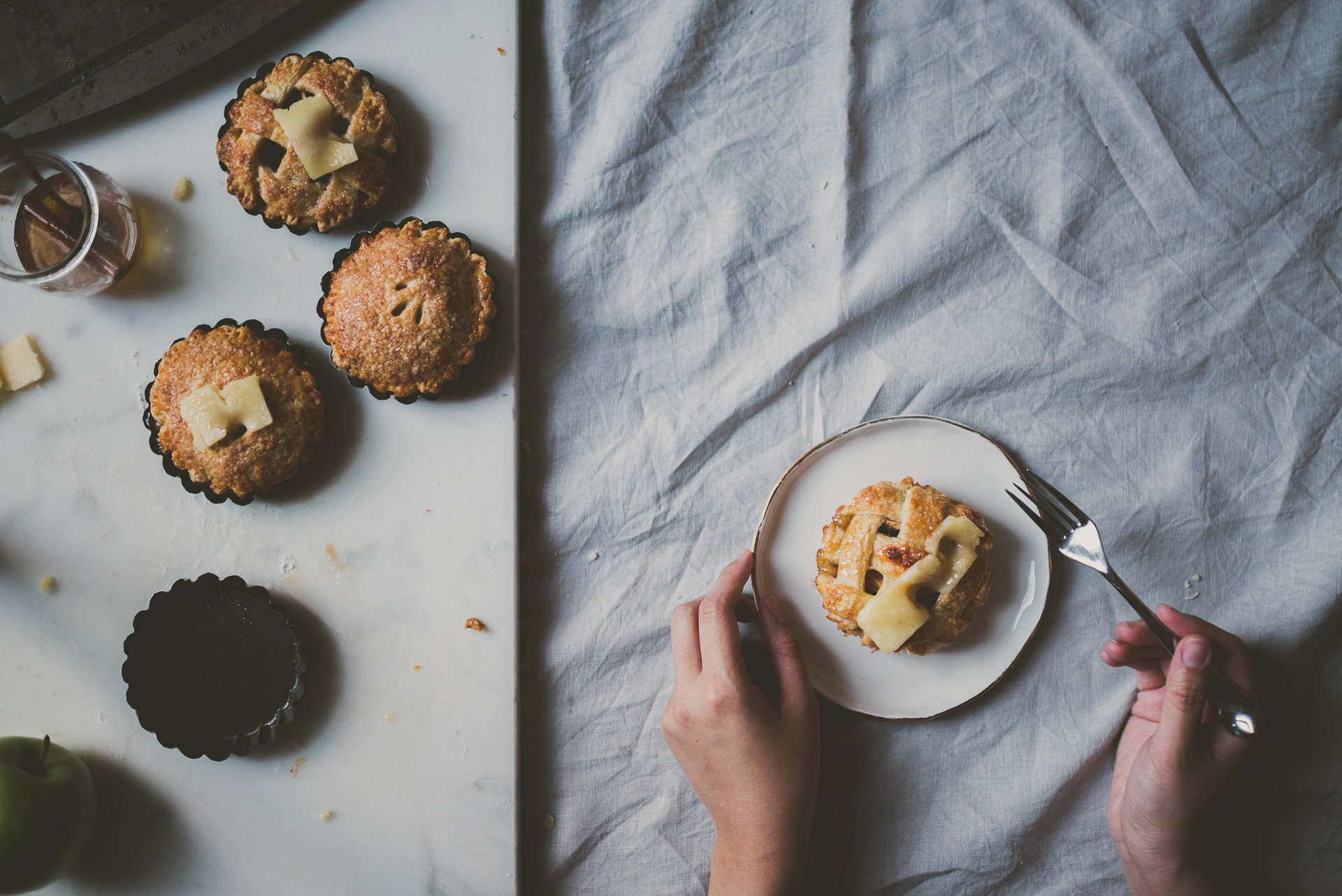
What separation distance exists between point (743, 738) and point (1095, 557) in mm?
742

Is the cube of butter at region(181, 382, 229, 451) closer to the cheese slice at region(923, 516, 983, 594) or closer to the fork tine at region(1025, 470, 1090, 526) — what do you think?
the cheese slice at region(923, 516, 983, 594)

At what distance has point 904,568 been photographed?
1.55 meters

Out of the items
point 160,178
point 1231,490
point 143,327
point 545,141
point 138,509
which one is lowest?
point 1231,490

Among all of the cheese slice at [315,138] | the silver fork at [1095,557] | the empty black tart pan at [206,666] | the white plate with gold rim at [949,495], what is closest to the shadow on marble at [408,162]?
the cheese slice at [315,138]

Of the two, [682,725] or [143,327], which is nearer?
[682,725]

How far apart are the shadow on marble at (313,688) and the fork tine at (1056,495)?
1.43m

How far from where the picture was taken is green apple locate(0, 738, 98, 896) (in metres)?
1.52

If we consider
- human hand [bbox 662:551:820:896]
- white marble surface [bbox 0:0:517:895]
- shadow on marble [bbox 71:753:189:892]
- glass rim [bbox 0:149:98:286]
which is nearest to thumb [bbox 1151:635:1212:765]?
human hand [bbox 662:551:820:896]

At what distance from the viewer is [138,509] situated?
1.75m

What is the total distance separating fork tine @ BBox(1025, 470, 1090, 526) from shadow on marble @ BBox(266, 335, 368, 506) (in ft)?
4.40

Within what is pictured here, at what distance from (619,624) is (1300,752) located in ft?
4.58

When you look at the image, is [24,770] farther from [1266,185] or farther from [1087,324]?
[1266,185]

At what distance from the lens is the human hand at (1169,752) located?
58.8 inches

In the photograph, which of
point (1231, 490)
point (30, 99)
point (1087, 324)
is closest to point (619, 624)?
point (1087, 324)
